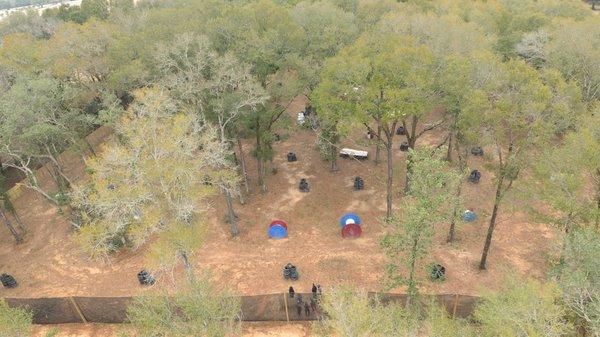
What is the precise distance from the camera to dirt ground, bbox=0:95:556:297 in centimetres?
2339

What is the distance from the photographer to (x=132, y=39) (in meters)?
31.6

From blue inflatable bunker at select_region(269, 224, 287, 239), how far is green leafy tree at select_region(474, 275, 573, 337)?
1294 centimetres

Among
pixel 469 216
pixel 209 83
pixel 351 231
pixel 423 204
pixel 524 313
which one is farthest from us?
pixel 469 216

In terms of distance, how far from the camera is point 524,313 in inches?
564

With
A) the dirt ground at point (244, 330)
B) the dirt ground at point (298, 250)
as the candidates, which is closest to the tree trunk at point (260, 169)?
the dirt ground at point (298, 250)

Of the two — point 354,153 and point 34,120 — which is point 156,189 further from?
point 354,153

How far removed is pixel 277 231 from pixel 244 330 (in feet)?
23.6

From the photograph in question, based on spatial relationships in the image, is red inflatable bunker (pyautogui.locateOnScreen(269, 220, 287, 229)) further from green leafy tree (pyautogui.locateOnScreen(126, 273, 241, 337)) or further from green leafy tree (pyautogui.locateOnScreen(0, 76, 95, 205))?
green leafy tree (pyautogui.locateOnScreen(0, 76, 95, 205))

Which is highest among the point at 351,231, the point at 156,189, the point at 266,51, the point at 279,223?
the point at 266,51

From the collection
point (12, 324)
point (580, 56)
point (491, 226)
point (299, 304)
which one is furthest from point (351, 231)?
point (580, 56)

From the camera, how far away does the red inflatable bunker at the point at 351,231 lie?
1030 inches

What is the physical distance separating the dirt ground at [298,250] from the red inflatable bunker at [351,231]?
1.41 ft

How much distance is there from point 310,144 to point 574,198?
2265cm

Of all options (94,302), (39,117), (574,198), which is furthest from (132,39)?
(574,198)
